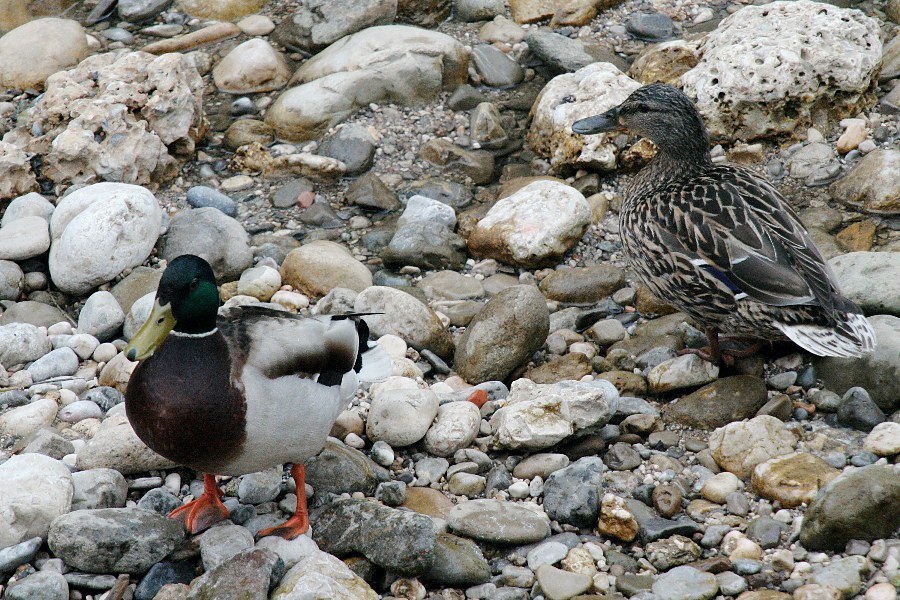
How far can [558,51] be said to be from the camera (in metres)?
7.39

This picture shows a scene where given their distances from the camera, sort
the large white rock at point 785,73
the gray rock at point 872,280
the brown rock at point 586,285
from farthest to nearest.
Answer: the large white rock at point 785,73
the brown rock at point 586,285
the gray rock at point 872,280

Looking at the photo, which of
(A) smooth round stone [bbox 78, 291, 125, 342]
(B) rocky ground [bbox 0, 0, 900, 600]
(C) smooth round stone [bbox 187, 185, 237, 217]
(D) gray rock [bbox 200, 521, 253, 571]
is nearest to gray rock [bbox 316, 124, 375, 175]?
(B) rocky ground [bbox 0, 0, 900, 600]

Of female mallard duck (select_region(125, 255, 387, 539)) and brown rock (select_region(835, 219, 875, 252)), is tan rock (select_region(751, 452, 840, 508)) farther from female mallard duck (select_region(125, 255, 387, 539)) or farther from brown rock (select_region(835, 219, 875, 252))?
brown rock (select_region(835, 219, 875, 252))

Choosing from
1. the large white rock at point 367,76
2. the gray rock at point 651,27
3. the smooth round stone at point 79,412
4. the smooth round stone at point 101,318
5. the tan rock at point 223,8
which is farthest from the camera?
the tan rock at point 223,8

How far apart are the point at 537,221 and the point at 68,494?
3.18 metres

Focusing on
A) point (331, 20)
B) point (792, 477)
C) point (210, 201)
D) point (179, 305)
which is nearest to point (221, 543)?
point (179, 305)

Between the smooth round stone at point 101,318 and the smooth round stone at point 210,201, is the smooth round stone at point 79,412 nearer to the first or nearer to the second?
the smooth round stone at point 101,318

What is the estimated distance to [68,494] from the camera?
3627 mm

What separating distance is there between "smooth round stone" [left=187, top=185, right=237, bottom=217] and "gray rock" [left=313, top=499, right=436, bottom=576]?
123 inches

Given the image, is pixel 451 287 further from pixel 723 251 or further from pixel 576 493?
pixel 576 493

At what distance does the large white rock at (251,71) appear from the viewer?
7484 millimetres

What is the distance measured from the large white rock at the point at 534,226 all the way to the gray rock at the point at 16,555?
3251 mm

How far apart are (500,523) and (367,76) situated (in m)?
4.35

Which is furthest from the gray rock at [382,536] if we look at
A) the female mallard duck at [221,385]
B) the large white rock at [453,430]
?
the large white rock at [453,430]
